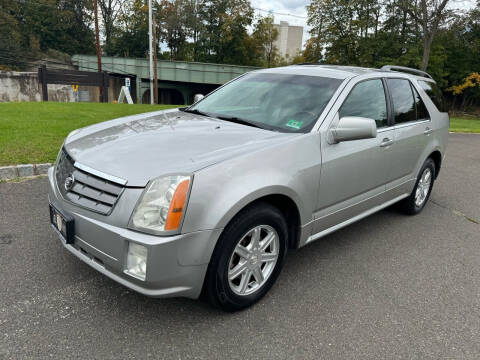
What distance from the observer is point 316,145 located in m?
2.94

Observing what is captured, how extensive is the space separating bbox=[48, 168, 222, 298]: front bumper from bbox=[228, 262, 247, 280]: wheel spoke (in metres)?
0.28

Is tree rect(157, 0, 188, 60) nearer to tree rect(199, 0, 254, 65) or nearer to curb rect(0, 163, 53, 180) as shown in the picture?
tree rect(199, 0, 254, 65)

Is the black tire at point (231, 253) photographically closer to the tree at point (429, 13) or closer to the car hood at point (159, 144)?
the car hood at point (159, 144)

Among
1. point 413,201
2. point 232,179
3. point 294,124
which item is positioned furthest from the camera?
point 413,201

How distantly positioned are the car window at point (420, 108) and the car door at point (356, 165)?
2.56ft

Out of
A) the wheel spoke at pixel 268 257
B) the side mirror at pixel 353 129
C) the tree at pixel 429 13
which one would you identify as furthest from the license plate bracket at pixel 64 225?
the tree at pixel 429 13

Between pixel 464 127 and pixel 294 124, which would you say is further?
pixel 464 127

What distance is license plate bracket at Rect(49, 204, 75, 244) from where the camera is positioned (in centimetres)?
240

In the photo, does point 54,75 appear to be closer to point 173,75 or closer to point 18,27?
point 173,75

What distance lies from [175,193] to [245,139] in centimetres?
83

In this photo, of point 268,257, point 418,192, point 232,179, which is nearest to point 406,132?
point 418,192

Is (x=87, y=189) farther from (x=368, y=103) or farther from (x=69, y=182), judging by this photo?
(x=368, y=103)

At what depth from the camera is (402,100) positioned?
418 cm

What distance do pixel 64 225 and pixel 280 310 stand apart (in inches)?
62.3
